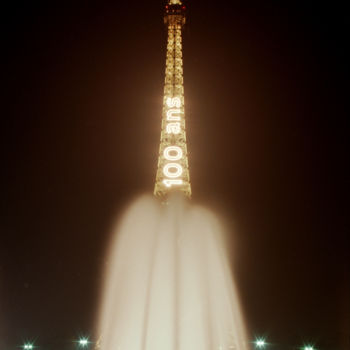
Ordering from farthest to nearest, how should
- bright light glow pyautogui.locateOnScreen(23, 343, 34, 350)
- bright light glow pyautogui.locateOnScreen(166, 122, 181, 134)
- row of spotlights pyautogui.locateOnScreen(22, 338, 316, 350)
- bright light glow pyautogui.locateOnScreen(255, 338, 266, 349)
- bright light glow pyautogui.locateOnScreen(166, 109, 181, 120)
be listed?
bright light glow pyautogui.locateOnScreen(166, 109, 181, 120), bright light glow pyautogui.locateOnScreen(166, 122, 181, 134), bright light glow pyautogui.locateOnScreen(23, 343, 34, 350), row of spotlights pyautogui.locateOnScreen(22, 338, 316, 350), bright light glow pyautogui.locateOnScreen(255, 338, 266, 349)

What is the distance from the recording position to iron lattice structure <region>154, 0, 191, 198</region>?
89.3 ft

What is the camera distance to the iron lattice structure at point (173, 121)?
89.3ft

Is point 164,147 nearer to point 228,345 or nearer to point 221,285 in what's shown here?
point 221,285

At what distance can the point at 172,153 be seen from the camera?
90.9 feet

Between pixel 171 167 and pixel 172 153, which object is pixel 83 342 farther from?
pixel 172 153

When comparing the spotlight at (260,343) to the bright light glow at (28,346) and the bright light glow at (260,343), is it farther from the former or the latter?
the bright light glow at (28,346)

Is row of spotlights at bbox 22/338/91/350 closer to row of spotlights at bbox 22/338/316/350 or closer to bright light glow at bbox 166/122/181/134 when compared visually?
row of spotlights at bbox 22/338/316/350

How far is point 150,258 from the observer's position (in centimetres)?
2455

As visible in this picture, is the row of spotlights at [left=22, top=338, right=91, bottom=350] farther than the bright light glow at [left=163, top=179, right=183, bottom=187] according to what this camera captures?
No

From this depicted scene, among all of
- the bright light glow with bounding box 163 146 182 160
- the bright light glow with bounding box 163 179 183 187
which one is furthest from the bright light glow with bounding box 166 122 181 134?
the bright light glow with bounding box 163 179 183 187

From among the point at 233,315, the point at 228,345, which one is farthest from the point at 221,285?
the point at 228,345

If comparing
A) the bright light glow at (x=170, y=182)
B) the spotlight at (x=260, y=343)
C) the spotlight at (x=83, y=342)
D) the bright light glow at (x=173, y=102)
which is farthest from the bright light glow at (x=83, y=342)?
the bright light glow at (x=173, y=102)

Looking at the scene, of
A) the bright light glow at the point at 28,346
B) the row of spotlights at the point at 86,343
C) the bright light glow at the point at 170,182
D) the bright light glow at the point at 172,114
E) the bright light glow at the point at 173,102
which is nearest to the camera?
the row of spotlights at the point at 86,343

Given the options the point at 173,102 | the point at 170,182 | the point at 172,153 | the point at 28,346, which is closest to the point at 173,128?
the point at 172,153
